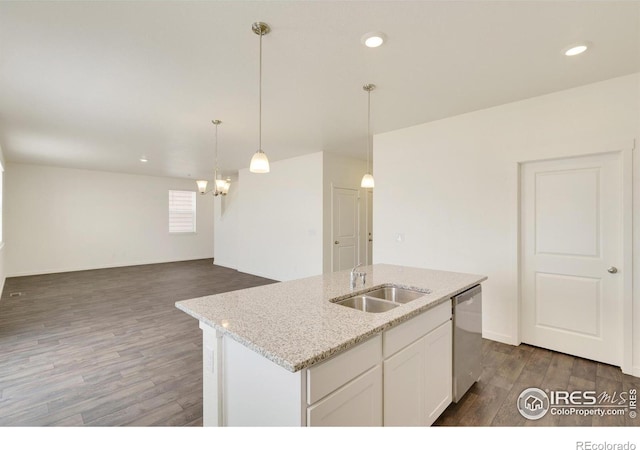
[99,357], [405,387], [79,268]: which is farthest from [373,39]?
[79,268]

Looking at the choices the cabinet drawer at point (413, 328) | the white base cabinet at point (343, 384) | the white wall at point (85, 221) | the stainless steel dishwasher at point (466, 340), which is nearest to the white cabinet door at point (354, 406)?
the white base cabinet at point (343, 384)

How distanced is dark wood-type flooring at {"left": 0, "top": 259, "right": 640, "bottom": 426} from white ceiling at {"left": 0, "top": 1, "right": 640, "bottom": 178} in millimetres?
2739

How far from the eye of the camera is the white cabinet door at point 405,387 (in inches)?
61.9

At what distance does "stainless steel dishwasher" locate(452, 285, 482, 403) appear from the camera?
86.6 inches

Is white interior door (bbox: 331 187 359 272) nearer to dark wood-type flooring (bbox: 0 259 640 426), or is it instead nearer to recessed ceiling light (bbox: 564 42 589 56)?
dark wood-type flooring (bbox: 0 259 640 426)

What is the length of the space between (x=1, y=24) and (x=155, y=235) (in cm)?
789

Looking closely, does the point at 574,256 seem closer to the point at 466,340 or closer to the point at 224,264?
the point at 466,340

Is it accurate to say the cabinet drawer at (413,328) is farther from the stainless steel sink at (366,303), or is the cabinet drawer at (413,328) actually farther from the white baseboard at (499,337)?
the white baseboard at (499,337)

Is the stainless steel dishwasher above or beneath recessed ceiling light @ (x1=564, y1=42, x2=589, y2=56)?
beneath

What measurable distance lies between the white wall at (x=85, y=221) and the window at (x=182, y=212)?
192 mm

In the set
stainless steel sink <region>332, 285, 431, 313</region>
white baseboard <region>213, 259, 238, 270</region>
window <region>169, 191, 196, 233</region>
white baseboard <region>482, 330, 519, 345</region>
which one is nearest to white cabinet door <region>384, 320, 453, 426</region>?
stainless steel sink <region>332, 285, 431, 313</region>

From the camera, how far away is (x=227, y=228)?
28.9ft

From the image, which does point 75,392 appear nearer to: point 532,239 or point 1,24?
point 1,24

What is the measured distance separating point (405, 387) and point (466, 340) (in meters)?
0.92
